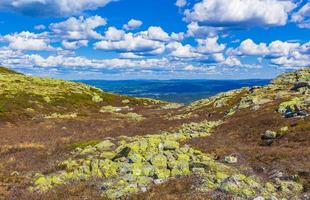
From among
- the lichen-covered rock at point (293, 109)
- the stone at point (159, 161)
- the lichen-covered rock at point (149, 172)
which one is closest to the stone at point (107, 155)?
the lichen-covered rock at point (149, 172)

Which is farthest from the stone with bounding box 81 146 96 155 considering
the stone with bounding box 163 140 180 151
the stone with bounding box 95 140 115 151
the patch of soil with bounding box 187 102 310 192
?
the patch of soil with bounding box 187 102 310 192

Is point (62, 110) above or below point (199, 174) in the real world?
below

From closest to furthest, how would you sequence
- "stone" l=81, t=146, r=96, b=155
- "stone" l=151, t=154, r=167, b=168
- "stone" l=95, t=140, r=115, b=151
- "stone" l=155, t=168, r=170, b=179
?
"stone" l=155, t=168, r=170, b=179 → "stone" l=151, t=154, r=167, b=168 → "stone" l=81, t=146, r=96, b=155 → "stone" l=95, t=140, r=115, b=151

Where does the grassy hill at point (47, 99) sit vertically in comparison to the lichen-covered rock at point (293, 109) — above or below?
below

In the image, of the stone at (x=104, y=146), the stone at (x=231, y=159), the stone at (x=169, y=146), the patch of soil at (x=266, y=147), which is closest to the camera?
the patch of soil at (x=266, y=147)

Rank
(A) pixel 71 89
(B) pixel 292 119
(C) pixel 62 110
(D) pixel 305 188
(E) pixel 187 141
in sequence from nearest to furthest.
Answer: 1. (D) pixel 305 188
2. (E) pixel 187 141
3. (B) pixel 292 119
4. (C) pixel 62 110
5. (A) pixel 71 89

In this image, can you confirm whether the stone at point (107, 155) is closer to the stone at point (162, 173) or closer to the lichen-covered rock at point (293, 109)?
the stone at point (162, 173)

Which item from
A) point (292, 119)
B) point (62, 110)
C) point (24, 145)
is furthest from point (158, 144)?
point (62, 110)

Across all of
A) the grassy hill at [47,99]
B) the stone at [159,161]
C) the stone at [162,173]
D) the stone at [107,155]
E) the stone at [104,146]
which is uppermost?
the stone at [159,161]

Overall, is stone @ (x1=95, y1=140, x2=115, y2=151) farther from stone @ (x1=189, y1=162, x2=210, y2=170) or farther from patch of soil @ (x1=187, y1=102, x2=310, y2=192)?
stone @ (x1=189, y1=162, x2=210, y2=170)

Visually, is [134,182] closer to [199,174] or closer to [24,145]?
[199,174]

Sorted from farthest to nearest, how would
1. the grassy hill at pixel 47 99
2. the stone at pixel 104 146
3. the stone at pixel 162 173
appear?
1. the grassy hill at pixel 47 99
2. the stone at pixel 104 146
3. the stone at pixel 162 173

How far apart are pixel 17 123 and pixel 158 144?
141ft

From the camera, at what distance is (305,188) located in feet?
65.6
